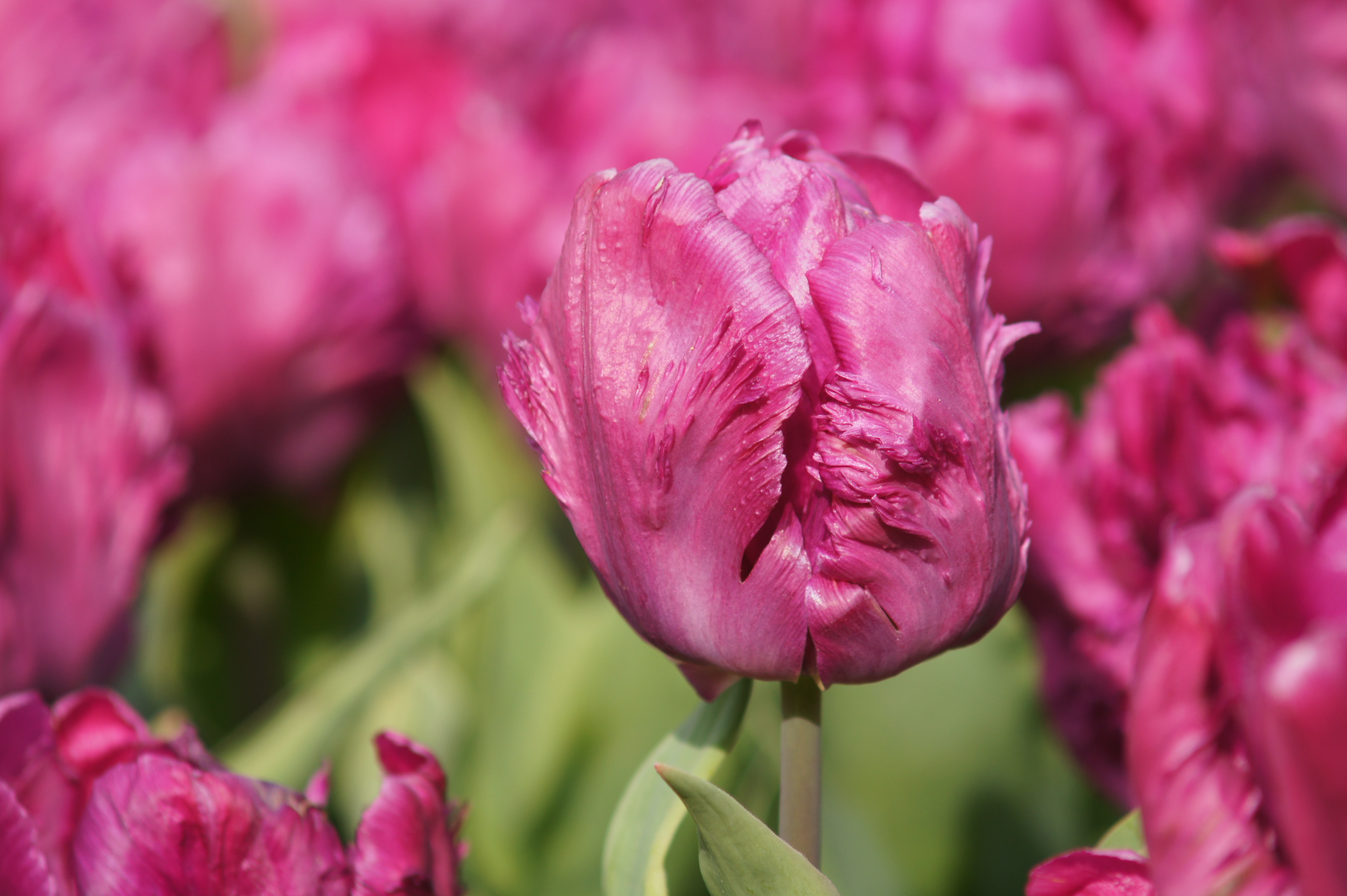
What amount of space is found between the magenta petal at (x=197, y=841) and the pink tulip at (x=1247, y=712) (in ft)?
0.58

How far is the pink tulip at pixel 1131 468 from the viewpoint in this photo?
42 centimetres

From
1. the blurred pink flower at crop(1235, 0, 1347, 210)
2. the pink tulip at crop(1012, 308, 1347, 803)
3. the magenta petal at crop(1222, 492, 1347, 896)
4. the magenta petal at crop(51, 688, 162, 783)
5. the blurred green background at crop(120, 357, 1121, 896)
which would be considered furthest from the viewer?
the blurred pink flower at crop(1235, 0, 1347, 210)

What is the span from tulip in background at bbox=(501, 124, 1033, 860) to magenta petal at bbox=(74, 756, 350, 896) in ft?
0.31

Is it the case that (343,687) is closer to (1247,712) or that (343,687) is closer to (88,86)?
(1247,712)

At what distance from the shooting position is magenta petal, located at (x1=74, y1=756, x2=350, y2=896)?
0.90ft

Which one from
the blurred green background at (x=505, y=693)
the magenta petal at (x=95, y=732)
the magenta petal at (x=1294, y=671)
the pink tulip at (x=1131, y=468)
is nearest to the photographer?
the magenta petal at (x=1294, y=671)

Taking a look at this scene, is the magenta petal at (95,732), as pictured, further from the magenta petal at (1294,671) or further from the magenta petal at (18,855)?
the magenta petal at (1294,671)

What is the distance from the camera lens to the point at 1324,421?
382 millimetres

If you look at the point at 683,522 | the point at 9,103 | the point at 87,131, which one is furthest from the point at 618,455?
the point at 9,103

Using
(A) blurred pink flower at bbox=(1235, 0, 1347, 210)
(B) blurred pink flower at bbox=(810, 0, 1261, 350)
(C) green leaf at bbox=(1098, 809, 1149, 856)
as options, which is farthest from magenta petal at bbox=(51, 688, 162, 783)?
(A) blurred pink flower at bbox=(1235, 0, 1347, 210)

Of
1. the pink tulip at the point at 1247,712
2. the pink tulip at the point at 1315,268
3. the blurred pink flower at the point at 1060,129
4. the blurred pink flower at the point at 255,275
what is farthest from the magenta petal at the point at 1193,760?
the blurred pink flower at the point at 255,275

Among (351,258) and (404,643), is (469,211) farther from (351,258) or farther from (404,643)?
(404,643)

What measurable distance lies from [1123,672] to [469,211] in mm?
393

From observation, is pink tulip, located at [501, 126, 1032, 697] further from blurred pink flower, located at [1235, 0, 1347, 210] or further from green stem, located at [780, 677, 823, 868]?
blurred pink flower, located at [1235, 0, 1347, 210]
